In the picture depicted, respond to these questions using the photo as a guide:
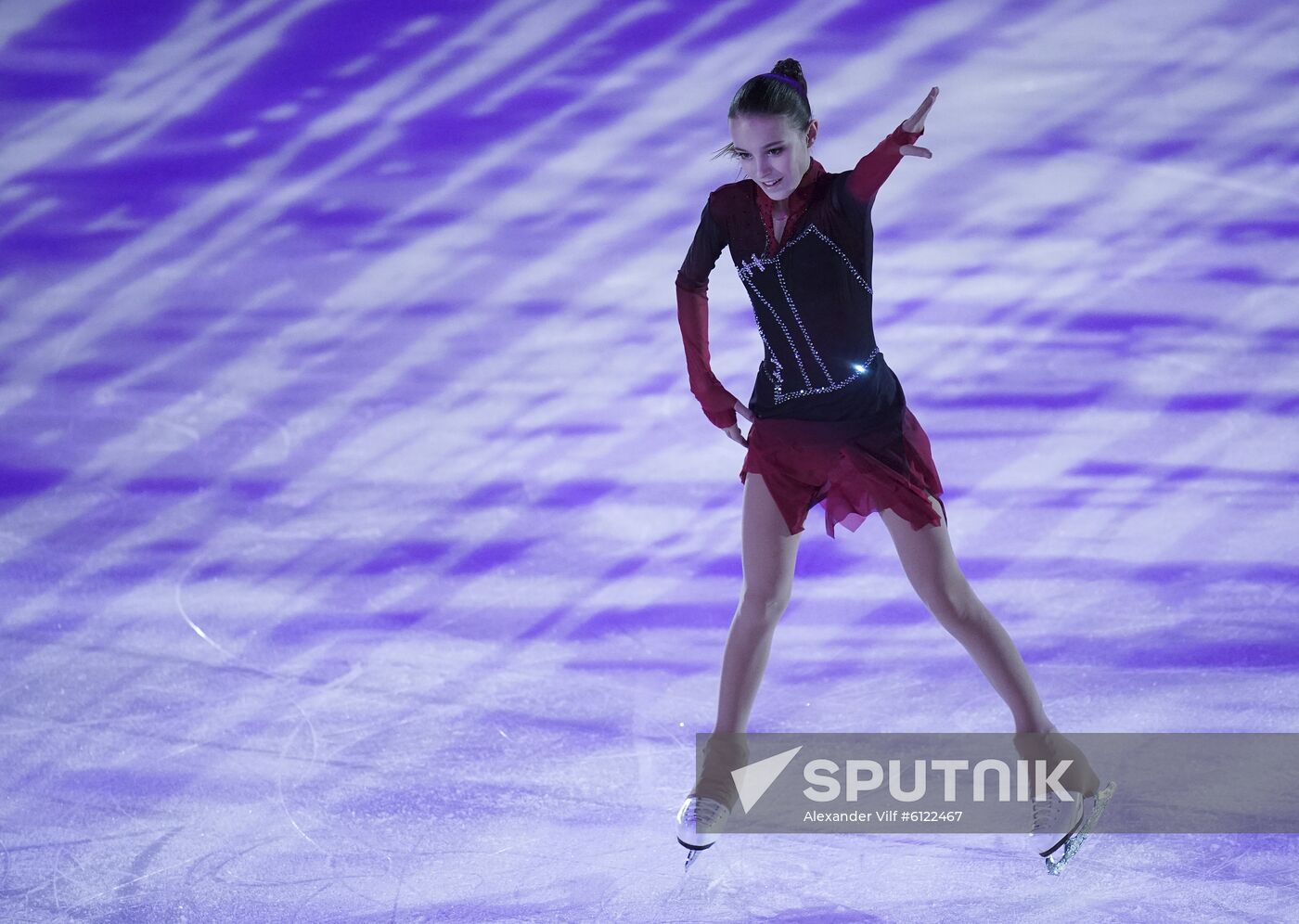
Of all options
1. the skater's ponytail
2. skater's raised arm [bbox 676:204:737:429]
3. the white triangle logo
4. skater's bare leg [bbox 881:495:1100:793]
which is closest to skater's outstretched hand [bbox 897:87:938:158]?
the skater's ponytail

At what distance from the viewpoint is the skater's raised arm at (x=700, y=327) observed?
3215 mm

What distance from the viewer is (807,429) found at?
314 cm

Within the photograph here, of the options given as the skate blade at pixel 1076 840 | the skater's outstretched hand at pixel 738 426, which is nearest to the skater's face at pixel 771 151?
the skater's outstretched hand at pixel 738 426

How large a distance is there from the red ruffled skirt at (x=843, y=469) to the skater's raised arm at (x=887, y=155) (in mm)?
532

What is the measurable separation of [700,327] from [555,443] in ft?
11.4

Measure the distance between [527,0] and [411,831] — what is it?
217 inches

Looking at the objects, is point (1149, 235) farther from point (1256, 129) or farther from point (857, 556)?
point (857, 556)

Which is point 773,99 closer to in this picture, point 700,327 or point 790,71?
point 790,71

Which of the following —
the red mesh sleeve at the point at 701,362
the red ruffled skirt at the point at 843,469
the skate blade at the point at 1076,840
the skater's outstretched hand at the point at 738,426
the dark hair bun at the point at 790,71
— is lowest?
the skate blade at the point at 1076,840

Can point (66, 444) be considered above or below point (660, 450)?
above

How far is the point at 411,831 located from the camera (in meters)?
3.83

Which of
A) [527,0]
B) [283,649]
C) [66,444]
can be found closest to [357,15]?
[527,0]

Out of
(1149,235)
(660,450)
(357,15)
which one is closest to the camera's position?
(660,450)

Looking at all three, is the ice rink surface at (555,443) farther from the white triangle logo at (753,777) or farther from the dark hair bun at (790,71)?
the dark hair bun at (790,71)
